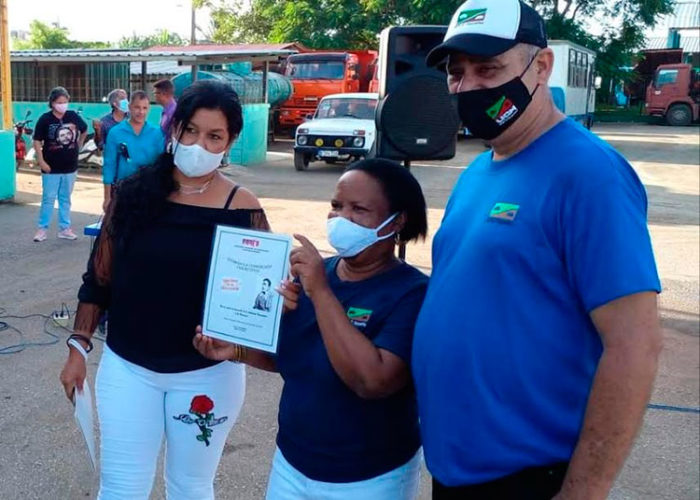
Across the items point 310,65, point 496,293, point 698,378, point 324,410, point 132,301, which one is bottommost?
point 698,378

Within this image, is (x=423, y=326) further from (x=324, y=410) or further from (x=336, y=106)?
(x=336, y=106)

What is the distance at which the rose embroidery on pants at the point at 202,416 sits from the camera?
2.35m

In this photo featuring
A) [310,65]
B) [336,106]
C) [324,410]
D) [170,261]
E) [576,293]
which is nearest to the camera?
[576,293]

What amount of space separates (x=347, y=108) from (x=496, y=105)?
16.3 metres

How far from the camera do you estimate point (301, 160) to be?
17656 mm

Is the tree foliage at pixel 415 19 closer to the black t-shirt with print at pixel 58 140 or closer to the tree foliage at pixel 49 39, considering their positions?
the black t-shirt with print at pixel 58 140

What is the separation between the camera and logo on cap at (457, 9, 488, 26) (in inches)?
66.4

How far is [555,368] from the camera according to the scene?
5.03 ft

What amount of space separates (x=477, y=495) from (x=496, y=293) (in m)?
0.50

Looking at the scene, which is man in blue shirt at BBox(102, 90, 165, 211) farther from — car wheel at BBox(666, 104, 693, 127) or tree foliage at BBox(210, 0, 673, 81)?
car wheel at BBox(666, 104, 693, 127)

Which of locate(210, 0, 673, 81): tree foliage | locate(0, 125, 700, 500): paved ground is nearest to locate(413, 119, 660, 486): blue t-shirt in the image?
locate(0, 125, 700, 500): paved ground

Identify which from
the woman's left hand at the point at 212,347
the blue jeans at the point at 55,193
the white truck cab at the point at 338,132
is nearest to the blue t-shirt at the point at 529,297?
the woman's left hand at the point at 212,347

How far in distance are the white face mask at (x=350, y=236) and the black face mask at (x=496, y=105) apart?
42 cm

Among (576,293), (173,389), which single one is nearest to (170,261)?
(173,389)
